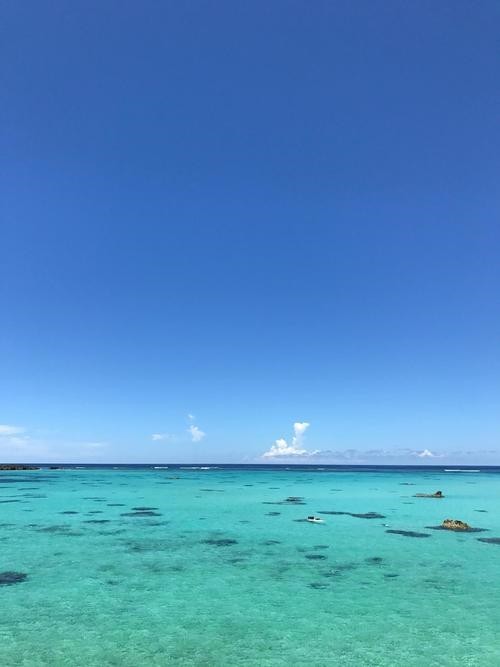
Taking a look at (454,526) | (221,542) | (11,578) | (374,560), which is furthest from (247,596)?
(454,526)

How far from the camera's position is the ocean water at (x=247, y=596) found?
11.5 m

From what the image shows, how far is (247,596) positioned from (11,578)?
907 centimetres

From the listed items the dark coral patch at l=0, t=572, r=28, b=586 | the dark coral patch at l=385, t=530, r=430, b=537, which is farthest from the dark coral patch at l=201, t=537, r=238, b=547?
the dark coral patch at l=385, t=530, r=430, b=537

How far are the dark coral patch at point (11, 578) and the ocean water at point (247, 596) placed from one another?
167mm

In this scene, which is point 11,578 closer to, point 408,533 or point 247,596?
point 247,596

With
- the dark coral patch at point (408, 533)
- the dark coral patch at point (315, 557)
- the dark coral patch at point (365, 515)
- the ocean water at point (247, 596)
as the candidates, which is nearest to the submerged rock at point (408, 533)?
the dark coral patch at point (408, 533)

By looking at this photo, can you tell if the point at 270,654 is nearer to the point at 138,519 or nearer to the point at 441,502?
the point at 138,519

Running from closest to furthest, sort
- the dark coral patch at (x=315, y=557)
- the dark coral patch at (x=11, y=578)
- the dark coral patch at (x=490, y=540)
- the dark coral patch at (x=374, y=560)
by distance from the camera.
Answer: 1. the dark coral patch at (x=11, y=578)
2. the dark coral patch at (x=374, y=560)
3. the dark coral patch at (x=315, y=557)
4. the dark coral patch at (x=490, y=540)

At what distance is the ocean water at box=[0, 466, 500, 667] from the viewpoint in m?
11.5

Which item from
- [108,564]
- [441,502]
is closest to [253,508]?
[441,502]

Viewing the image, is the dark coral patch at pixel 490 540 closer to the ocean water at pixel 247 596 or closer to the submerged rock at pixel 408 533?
the ocean water at pixel 247 596

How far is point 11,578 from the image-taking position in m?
17.7

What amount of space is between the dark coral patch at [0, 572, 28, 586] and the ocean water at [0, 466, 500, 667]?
0.55ft

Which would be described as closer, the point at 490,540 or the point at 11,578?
the point at 11,578
